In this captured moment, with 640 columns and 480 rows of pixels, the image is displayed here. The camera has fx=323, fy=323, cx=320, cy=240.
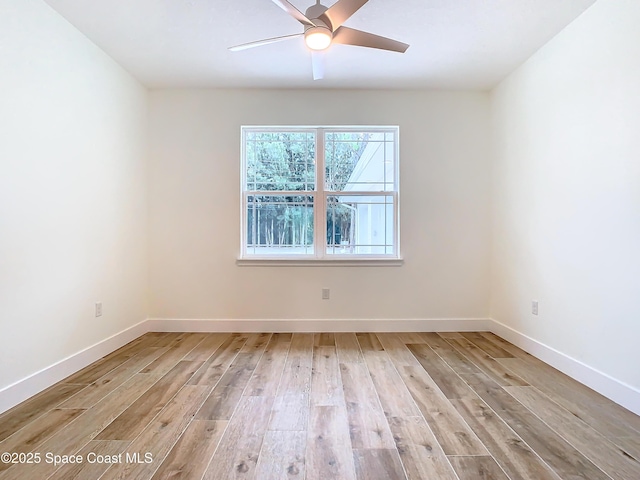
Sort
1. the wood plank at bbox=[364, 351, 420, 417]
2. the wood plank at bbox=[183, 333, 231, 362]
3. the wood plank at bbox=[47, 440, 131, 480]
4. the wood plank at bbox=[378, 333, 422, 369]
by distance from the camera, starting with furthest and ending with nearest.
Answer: the wood plank at bbox=[183, 333, 231, 362], the wood plank at bbox=[378, 333, 422, 369], the wood plank at bbox=[364, 351, 420, 417], the wood plank at bbox=[47, 440, 131, 480]

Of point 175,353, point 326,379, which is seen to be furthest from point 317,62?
point 175,353

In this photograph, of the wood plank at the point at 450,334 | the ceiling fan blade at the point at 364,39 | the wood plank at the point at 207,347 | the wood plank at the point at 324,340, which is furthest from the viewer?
the wood plank at the point at 450,334

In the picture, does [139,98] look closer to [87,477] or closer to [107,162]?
[107,162]

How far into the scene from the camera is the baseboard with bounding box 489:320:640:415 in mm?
1934

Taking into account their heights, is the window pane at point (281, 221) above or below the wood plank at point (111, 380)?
above

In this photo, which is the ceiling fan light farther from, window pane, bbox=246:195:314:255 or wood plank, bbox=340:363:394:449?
wood plank, bbox=340:363:394:449

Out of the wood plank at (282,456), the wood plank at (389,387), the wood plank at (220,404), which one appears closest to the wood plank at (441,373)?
the wood plank at (389,387)

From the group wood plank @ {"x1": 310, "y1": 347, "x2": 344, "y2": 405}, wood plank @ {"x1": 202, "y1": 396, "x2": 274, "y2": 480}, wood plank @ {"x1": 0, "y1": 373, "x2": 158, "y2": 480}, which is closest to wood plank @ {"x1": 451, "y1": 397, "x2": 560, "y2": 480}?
wood plank @ {"x1": 310, "y1": 347, "x2": 344, "y2": 405}

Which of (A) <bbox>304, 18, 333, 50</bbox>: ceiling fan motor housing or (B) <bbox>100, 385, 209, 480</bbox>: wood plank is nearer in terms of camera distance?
(B) <bbox>100, 385, 209, 480</bbox>: wood plank

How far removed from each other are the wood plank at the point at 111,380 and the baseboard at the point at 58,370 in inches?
10.3

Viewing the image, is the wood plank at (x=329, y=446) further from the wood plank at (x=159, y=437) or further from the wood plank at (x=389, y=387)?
the wood plank at (x=159, y=437)

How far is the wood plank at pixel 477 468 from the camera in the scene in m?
1.37

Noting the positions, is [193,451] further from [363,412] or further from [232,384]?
[363,412]

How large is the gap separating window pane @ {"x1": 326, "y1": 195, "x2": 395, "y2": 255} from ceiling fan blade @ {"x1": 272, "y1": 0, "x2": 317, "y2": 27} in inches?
74.6
